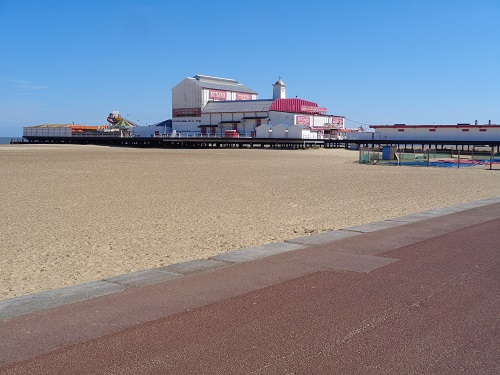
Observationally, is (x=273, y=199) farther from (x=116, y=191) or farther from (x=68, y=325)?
(x=68, y=325)

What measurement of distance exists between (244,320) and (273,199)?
40.9 feet

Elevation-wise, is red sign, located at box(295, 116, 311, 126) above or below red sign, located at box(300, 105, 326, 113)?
below

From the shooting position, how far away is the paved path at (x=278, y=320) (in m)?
4.20

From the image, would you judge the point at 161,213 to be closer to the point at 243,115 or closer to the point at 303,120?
the point at 303,120

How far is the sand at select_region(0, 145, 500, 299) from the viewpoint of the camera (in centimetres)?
870

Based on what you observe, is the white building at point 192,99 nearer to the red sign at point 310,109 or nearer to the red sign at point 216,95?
the red sign at point 216,95

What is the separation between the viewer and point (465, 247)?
8828mm

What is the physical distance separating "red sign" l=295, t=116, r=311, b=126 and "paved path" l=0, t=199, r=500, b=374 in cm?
6981

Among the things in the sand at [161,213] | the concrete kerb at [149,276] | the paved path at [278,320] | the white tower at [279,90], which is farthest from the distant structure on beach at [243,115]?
the paved path at [278,320]

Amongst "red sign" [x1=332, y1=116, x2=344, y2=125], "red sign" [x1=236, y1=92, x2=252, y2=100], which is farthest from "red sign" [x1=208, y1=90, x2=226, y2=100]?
"red sign" [x1=332, y1=116, x2=344, y2=125]

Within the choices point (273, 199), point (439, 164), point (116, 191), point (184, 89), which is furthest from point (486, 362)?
point (184, 89)

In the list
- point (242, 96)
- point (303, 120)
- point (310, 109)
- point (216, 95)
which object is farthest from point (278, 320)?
point (242, 96)

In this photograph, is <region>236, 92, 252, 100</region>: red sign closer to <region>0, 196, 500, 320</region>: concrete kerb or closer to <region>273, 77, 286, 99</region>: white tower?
<region>273, 77, 286, 99</region>: white tower

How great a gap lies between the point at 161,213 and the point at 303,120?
65613 millimetres
